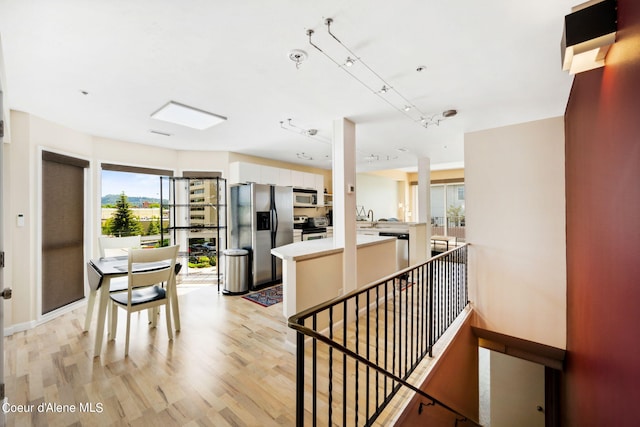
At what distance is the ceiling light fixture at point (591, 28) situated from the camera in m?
1.29

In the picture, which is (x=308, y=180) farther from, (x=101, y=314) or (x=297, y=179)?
(x=101, y=314)

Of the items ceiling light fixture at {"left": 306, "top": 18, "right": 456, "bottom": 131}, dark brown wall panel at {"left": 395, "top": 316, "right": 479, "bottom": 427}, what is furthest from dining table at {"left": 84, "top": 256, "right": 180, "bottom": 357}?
ceiling light fixture at {"left": 306, "top": 18, "right": 456, "bottom": 131}

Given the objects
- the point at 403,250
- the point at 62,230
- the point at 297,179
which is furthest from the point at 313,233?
the point at 62,230

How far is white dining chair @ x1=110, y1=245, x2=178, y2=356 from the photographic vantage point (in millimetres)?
2500

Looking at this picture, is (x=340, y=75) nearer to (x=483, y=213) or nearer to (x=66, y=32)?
(x=66, y=32)

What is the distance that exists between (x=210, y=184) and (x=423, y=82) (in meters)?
4.23

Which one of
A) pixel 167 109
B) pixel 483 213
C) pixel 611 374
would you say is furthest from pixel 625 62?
pixel 167 109

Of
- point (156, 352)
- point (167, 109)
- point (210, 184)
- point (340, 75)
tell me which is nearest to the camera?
point (340, 75)

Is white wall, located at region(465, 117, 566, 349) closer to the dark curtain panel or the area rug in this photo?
the area rug

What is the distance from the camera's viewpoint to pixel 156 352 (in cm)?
256

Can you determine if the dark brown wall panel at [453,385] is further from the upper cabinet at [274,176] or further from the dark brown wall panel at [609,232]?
the upper cabinet at [274,176]

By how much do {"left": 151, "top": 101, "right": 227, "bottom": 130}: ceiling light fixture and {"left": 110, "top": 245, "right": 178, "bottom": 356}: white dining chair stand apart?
1.59m

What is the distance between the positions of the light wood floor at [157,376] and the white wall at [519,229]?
10.1ft

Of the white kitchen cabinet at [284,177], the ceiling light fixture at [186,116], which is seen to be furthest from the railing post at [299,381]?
the white kitchen cabinet at [284,177]
